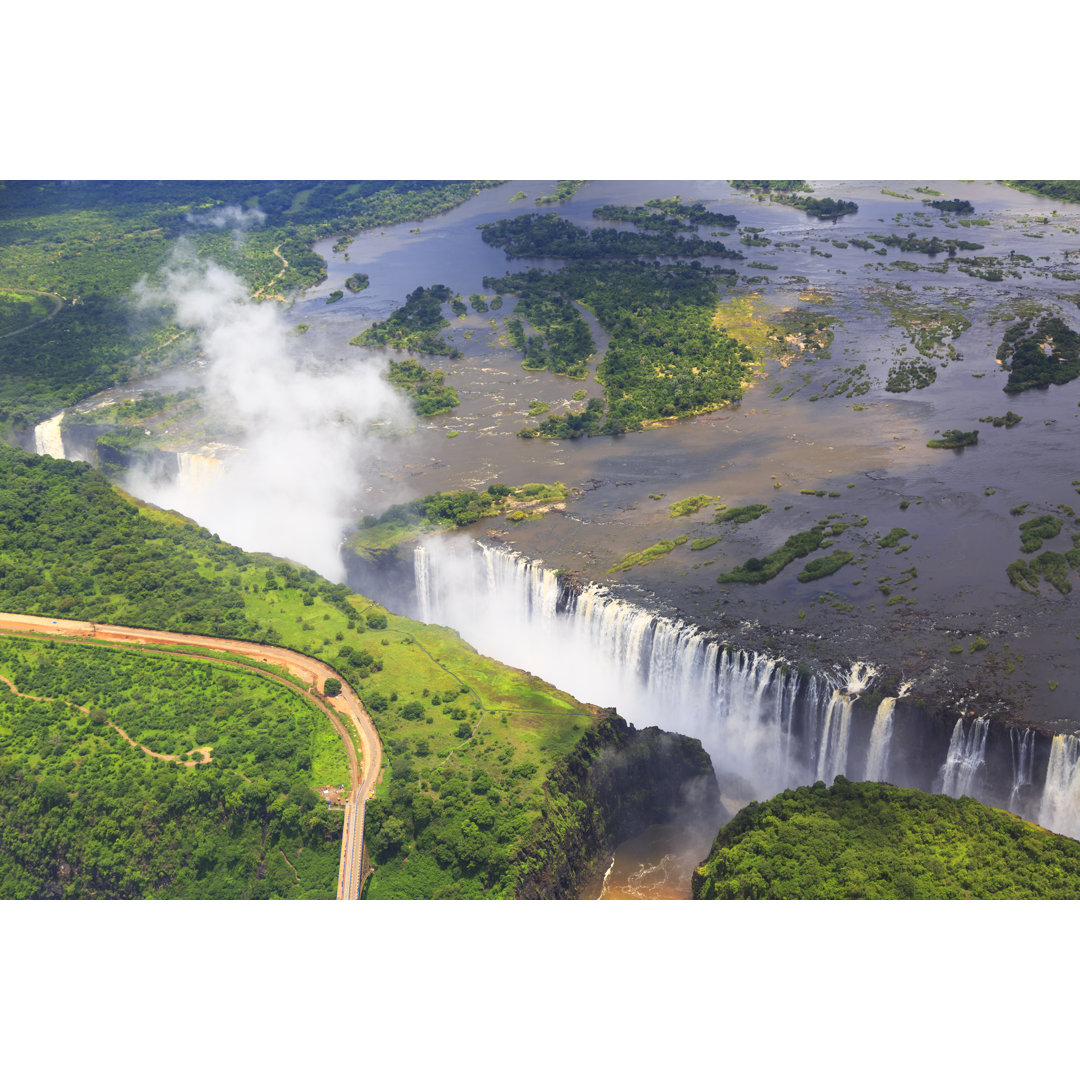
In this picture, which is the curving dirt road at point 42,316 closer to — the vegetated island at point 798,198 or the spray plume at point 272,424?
the spray plume at point 272,424

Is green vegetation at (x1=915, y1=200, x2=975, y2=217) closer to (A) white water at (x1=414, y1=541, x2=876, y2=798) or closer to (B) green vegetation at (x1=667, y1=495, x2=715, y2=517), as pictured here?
(B) green vegetation at (x1=667, y1=495, x2=715, y2=517)

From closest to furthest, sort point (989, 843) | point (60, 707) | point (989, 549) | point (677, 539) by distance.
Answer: point (989, 843) < point (60, 707) < point (989, 549) < point (677, 539)

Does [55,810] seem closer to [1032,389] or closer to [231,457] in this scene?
[231,457]

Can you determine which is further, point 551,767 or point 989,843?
point 551,767

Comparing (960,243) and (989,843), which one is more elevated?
(960,243)

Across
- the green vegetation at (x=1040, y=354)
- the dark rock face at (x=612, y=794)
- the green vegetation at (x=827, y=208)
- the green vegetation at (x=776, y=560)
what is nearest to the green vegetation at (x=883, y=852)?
the dark rock face at (x=612, y=794)

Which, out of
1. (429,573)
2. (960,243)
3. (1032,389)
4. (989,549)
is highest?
(960,243)

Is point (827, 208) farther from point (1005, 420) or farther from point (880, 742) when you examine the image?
point (880, 742)

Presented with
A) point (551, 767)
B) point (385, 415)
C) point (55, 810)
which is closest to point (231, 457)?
point (385, 415)
